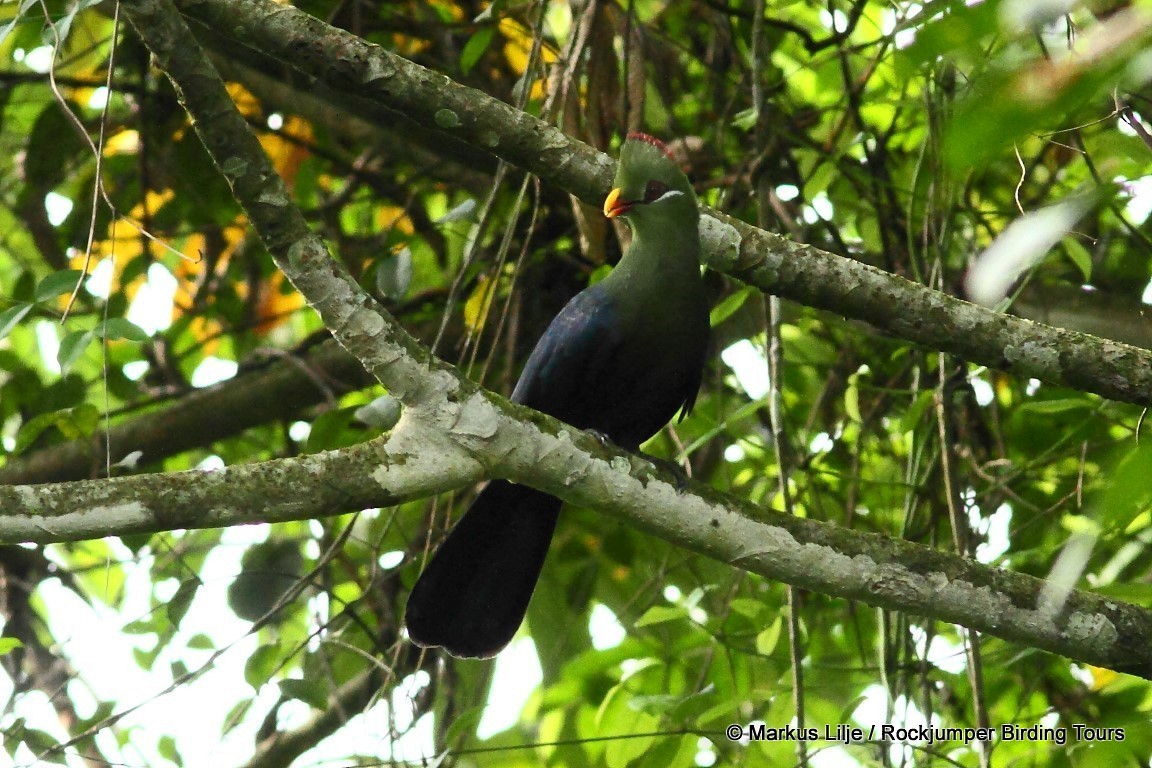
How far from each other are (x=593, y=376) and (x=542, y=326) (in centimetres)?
115

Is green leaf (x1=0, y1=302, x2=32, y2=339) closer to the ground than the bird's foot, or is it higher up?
higher up

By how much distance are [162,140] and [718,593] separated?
7.88 feet

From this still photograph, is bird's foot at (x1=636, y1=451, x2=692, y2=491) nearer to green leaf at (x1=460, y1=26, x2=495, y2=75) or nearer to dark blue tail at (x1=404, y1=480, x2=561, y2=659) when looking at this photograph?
dark blue tail at (x1=404, y1=480, x2=561, y2=659)

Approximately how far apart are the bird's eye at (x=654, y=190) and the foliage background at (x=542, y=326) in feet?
1.11

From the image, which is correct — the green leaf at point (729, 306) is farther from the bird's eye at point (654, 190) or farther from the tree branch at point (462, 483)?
the tree branch at point (462, 483)

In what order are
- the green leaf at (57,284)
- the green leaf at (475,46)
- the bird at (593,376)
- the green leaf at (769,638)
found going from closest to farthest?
the green leaf at (57,284), the bird at (593,376), the green leaf at (769,638), the green leaf at (475,46)

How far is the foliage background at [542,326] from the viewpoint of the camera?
296cm

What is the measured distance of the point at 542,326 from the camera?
159 inches

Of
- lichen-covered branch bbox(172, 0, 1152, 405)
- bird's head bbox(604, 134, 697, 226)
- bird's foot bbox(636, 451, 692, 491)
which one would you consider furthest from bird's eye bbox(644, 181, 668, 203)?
bird's foot bbox(636, 451, 692, 491)

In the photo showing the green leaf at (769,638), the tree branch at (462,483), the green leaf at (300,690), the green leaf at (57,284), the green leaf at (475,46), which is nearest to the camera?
the tree branch at (462,483)

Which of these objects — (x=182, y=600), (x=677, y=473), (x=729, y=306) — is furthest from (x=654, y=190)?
(x=182, y=600)

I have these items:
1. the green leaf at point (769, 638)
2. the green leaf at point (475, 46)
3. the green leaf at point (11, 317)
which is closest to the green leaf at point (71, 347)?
the green leaf at point (11, 317)

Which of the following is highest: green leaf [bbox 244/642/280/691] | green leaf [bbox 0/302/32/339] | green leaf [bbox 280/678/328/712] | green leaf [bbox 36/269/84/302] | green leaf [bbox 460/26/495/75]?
green leaf [bbox 460/26/495/75]

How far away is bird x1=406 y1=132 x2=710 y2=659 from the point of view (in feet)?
9.20
